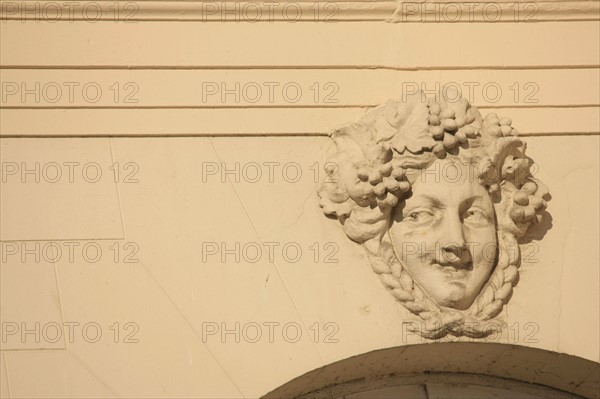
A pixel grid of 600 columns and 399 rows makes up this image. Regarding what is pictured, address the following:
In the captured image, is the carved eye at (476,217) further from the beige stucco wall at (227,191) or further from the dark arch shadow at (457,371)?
the dark arch shadow at (457,371)

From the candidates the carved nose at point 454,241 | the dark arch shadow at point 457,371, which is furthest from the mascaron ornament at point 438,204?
the dark arch shadow at point 457,371

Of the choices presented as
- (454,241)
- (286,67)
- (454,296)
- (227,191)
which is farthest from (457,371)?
(286,67)

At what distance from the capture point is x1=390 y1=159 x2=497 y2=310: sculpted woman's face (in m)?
4.35

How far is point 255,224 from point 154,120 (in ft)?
1.51

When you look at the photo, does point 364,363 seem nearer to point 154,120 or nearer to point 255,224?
point 255,224

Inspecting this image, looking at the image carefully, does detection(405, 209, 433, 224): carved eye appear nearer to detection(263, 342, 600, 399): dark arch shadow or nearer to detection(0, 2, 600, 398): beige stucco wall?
detection(0, 2, 600, 398): beige stucco wall

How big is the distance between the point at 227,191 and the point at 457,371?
92 cm

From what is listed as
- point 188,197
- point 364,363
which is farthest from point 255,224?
point 364,363

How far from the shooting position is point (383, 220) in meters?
4.43

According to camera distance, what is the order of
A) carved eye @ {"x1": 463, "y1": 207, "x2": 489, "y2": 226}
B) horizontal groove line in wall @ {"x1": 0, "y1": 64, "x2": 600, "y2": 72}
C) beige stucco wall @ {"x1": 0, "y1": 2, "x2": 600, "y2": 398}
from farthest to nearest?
horizontal groove line in wall @ {"x1": 0, "y1": 64, "x2": 600, "y2": 72}
carved eye @ {"x1": 463, "y1": 207, "x2": 489, "y2": 226}
beige stucco wall @ {"x1": 0, "y1": 2, "x2": 600, "y2": 398}

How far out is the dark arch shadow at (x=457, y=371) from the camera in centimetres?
439

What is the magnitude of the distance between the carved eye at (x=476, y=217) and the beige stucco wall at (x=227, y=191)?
18 cm

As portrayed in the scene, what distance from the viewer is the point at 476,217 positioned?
14.5 feet

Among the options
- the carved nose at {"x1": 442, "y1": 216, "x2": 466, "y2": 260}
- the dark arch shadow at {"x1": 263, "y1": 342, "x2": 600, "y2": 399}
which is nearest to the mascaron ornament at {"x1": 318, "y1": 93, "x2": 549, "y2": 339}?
the carved nose at {"x1": 442, "y1": 216, "x2": 466, "y2": 260}
